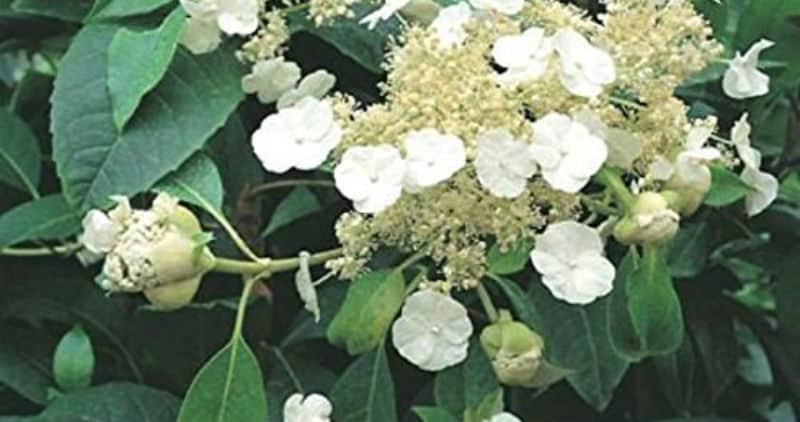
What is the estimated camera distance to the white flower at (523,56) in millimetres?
793

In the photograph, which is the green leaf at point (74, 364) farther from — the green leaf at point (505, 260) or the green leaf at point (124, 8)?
the green leaf at point (505, 260)

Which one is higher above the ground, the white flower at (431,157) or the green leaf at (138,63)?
the white flower at (431,157)

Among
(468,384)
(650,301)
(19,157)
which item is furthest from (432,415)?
(19,157)

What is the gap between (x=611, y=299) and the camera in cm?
91

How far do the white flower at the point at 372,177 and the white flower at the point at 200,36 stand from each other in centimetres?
19

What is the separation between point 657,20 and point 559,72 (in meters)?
0.08

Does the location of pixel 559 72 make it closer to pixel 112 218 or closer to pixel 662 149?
pixel 662 149

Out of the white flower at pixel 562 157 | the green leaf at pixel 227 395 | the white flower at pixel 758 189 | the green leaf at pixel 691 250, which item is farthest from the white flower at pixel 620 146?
the green leaf at pixel 691 250

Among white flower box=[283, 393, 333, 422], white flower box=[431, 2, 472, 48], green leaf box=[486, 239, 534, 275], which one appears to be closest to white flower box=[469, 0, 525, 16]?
white flower box=[431, 2, 472, 48]

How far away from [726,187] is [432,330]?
0.20m

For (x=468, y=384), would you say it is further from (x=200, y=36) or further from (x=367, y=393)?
(x=200, y=36)

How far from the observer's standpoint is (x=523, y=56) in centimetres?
80

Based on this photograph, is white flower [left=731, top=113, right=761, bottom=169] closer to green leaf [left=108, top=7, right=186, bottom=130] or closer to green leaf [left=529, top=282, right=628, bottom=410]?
green leaf [left=529, top=282, right=628, bottom=410]

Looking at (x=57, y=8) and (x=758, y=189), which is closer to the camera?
(x=758, y=189)
